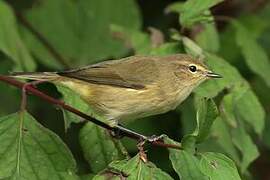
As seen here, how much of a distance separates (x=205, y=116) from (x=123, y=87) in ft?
2.90

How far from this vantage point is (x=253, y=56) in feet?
14.9

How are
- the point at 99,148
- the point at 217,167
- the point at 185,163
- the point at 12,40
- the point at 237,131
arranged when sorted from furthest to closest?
the point at 12,40
the point at 237,131
the point at 99,148
the point at 185,163
the point at 217,167

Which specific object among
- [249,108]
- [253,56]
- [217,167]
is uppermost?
[253,56]

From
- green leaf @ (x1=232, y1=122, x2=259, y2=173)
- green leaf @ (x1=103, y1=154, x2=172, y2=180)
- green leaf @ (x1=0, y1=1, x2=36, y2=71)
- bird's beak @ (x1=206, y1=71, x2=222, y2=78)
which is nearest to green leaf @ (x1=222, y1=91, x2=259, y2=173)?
green leaf @ (x1=232, y1=122, x2=259, y2=173)

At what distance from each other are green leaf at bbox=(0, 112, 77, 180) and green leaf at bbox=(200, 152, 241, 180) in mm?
738

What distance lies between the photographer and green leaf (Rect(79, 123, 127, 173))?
337 cm

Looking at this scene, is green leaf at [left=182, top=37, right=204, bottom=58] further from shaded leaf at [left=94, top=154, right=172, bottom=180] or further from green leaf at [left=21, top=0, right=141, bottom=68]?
green leaf at [left=21, top=0, right=141, bottom=68]

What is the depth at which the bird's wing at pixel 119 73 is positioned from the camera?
359 cm

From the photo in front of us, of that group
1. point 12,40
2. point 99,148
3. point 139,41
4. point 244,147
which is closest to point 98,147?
point 99,148

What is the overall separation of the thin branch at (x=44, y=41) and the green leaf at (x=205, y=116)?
2553 mm

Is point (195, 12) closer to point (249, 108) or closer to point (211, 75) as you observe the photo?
point (211, 75)

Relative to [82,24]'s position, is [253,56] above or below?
below

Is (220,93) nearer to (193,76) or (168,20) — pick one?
(193,76)

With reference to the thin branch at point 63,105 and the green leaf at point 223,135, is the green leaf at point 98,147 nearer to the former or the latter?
the thin branch at point 63,105
